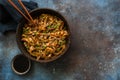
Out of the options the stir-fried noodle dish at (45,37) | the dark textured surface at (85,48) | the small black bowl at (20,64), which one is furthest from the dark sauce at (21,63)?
the stir-fried noodle dish at (45,37)

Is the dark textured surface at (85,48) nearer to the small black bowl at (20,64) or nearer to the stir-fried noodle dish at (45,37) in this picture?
Answer: the small black bowl at (20,64)

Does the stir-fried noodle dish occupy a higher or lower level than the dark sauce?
higher

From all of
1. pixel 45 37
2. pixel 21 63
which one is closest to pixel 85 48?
pixel 45 37

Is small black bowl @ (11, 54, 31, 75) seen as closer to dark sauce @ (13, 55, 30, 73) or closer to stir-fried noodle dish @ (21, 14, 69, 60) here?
dark sauce @ (13, 55, 30, 73)

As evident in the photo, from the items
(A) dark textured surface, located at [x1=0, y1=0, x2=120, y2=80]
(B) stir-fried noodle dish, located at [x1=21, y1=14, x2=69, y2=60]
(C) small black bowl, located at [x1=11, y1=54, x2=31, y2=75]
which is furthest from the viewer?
(C) small black bowl, located at [x1=11, y1=54, x2=31, y2=75]

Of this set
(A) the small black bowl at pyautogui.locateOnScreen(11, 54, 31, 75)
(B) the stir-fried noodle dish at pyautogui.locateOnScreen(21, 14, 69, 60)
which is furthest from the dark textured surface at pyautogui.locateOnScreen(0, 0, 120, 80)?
(B) the stir-fried noodle dish at pyautogui.locateOnScreen(21, 14, 69, 60)

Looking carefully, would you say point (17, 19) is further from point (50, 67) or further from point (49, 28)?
point (50, 67)
